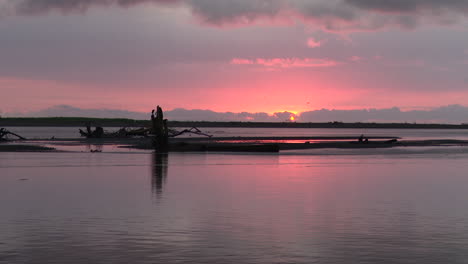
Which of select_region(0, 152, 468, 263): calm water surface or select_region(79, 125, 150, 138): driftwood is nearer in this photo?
select_region(0, 152, 468, 263): calm water surface

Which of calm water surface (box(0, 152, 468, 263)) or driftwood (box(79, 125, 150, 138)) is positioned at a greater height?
driftwood (box(79, 125, 150, 138))

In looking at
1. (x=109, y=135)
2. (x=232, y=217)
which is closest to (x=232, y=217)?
(x=232, y=217)

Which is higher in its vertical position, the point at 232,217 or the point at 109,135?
the point at 109,135

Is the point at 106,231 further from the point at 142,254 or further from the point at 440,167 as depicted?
the point at 440,167

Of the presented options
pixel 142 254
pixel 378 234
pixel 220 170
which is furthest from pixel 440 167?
pixel 142 254

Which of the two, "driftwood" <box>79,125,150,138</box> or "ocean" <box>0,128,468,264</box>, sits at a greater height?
"driftwood" <box>79,125,150,138</box>

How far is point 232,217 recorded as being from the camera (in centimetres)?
2095

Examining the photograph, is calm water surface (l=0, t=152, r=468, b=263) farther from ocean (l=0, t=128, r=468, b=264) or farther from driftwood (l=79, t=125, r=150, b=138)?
driftwood (l=79, t=125, r=150, b=138)

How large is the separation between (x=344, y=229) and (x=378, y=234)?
122 centimetres

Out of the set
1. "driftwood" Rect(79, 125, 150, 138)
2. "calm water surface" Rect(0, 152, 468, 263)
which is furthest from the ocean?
"driftwood" Rect(79, 125, 150, 138)

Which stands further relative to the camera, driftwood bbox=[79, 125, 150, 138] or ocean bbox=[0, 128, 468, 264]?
driftwood bbox=[79, 125, 150, 138]

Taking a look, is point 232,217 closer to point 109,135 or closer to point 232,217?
point 232,217

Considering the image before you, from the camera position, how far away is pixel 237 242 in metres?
16.4

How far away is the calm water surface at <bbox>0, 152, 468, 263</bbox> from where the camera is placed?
49.3ft
